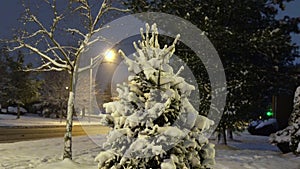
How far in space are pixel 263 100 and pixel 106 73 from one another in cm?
3154

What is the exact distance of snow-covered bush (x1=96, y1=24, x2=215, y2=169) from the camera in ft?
13.6

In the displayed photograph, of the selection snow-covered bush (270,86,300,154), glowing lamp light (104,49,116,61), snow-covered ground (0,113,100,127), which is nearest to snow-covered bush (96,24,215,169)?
glowing lamp light (104,49,116,61)

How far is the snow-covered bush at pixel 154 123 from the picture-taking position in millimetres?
4133

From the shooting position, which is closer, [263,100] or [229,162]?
[229,162]

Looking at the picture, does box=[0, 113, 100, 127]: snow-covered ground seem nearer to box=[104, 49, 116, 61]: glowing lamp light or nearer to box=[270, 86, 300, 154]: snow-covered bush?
box=[104, 49, 116, 61]: glowing lamp light

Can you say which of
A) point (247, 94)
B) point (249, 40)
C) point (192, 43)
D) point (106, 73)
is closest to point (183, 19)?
point (192, 43)

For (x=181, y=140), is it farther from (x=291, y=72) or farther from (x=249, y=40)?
(x=291, y=72)

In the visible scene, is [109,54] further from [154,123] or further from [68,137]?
[154,123]

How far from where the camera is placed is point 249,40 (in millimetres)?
12969

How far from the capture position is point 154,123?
4254 mm

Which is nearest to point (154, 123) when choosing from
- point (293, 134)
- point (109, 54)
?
point (293, 134)

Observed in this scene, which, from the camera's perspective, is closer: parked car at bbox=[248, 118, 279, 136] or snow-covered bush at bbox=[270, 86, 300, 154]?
snow-covered bush at bbox=[270, 86, 300, 154]

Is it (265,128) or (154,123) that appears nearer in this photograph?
(154,123)

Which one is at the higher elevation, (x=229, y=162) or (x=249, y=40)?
(x=249, y=40)
